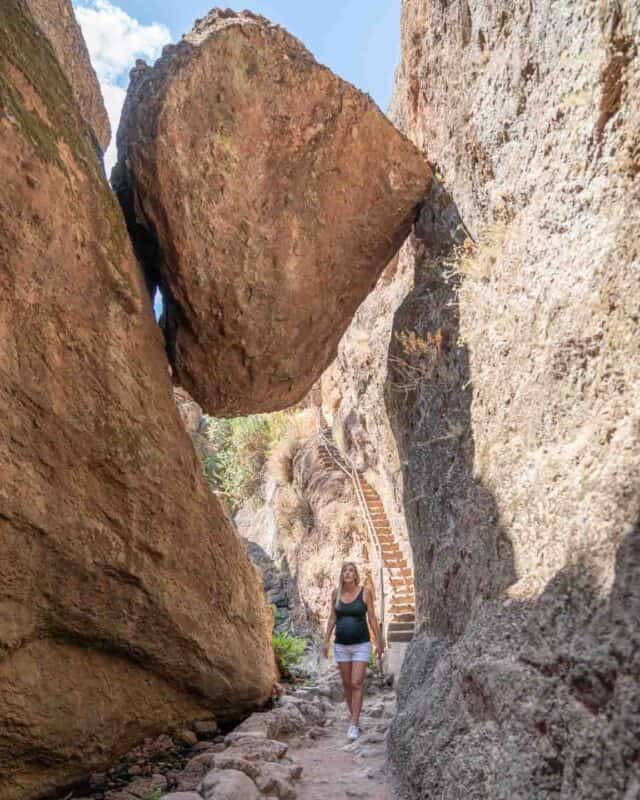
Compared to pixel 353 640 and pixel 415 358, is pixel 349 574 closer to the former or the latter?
pixel 353 640

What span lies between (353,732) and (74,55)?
788 centimetres

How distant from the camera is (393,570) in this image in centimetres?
998

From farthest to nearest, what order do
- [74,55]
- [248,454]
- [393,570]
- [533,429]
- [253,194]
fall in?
[248,454] < [393,570] < [74,55] < [253,194] < [533,429]

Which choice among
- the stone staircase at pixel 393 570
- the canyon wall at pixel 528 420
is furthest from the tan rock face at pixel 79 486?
the stone staircase at pixel 393 570

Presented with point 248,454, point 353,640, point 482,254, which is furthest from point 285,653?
point 248,454

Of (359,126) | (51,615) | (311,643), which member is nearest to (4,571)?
(51,615)

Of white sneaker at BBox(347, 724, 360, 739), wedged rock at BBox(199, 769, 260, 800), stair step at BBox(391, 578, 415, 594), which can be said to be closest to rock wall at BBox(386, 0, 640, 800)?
white sneaker at BBox(347, 724, 360, 739)

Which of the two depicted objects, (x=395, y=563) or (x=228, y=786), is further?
(x=395, y=563)

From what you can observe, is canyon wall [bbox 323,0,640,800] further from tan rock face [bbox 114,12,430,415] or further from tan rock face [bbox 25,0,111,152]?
tan rock face [bbox 25,0,111,152]

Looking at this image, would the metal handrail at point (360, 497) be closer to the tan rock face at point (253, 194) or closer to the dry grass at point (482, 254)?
the tan rock face at point (253, 194)

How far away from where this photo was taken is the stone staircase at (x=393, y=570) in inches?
342

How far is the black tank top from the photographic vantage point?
5.83m

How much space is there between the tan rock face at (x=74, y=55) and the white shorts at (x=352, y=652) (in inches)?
217

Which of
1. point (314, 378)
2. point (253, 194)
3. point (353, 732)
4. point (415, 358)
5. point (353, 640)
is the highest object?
point (253, 194)
